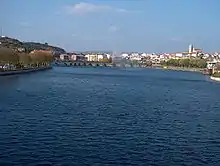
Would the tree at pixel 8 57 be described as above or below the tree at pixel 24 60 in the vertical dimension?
above

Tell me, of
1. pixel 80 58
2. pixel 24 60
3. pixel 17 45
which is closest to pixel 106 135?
pixel 24 60

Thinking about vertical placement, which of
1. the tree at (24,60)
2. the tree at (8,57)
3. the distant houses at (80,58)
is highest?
the tree at (8,57)

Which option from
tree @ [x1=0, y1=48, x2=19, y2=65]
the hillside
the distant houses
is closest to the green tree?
tree @ [x1=0, y1=48, x2=19, y2=65]

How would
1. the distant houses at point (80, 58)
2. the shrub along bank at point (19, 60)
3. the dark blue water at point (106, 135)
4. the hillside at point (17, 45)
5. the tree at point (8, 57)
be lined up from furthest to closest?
the distant houses at point (80, 58) → the hillside at point (17, 45) → the shrub along bank at point (19, 60) → the tree at point (8, 57) → the dark blue water at point (106, 135)

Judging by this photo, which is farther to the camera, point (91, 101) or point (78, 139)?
point (91, 101)

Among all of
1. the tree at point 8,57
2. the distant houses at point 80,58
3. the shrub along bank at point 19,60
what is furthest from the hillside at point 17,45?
the tree at point 8,57

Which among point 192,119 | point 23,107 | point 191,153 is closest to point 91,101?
point 23,107

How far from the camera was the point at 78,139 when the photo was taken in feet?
28.7

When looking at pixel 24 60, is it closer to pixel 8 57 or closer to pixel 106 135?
pixel 8 57

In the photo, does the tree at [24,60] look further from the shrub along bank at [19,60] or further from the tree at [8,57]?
the tree at [8,57]

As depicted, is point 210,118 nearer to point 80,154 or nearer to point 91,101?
point 91,101

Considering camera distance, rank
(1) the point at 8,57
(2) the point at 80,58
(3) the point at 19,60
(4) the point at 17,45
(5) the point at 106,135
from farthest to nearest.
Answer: (2) the point at 80,58 < (4) the point at 17,45 < (3) the point at 19,60 < (1) the point at 8,57 < (5) the point at 106,135

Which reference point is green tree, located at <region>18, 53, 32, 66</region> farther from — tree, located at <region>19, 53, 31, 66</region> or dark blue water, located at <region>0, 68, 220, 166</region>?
dark blue water, located at <region>0, 68, 220, 166</region>

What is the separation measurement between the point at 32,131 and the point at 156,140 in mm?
2576
